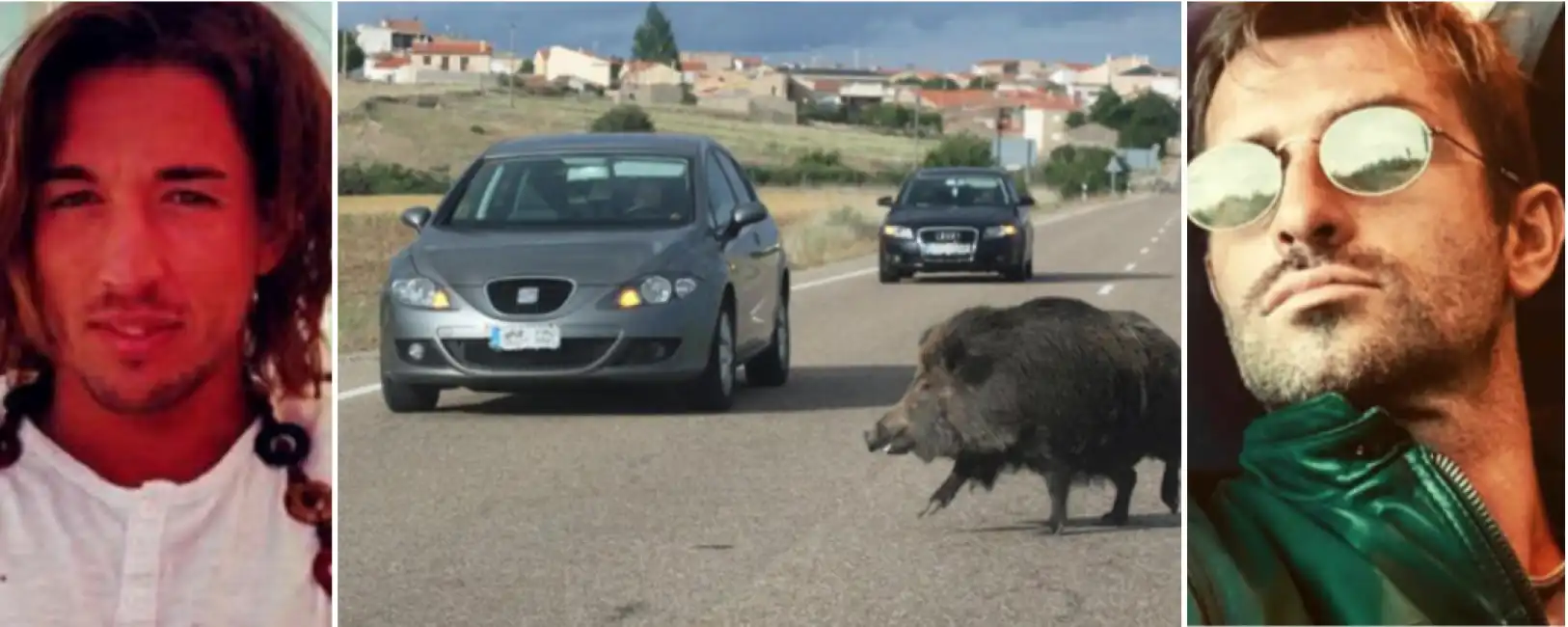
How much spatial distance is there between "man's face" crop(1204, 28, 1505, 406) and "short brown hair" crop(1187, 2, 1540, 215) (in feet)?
0.10

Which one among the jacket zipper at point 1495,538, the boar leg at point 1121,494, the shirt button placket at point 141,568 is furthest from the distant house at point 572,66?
the jacket zipper at point 1495,538

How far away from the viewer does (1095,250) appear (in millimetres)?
7574

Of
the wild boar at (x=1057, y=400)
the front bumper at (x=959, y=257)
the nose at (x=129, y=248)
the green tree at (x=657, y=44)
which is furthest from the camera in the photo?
the front bumper at (x=959, y=257)

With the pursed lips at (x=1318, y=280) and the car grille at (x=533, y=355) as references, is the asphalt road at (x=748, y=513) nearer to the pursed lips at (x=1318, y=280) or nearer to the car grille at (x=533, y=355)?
the car grille at (x=533, y=355)

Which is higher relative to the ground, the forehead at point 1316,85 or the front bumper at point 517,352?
the forehead at point 1316,85

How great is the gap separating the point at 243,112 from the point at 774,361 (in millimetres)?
1599

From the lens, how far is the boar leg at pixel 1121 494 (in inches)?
296

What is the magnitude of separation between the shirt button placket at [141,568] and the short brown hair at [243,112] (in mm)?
512

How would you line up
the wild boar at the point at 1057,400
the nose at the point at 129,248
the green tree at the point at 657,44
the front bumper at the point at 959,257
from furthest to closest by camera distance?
the front bumper at the point at 959,257 → the green tree at the point at 657,44 → the wild boar at the point at 1057,400 → the nose at the point at 129,248

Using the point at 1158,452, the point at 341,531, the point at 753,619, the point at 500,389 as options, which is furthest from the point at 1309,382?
the point at 341,531

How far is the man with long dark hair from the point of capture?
291 inches

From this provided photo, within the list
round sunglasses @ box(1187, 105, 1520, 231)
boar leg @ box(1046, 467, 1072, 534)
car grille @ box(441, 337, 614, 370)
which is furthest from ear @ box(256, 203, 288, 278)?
round sunglasses @ box(1187, 105, 1520, 231)

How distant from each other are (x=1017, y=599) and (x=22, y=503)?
2704mm

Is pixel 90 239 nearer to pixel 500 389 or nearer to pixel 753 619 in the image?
pixel 500 389
